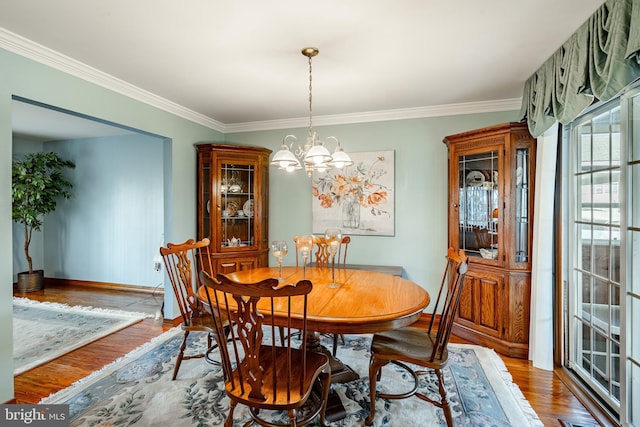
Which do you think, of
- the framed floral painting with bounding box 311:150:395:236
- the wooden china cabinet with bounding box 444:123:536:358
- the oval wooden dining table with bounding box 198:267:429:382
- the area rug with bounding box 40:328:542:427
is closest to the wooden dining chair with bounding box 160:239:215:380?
the area rug with bounding box 40:328:542:427

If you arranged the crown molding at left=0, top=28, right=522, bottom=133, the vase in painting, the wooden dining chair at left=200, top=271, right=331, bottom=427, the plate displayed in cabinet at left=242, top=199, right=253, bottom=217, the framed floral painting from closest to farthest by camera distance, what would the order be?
the wooden dining chair at left=200, top=271, right=331, bottom=427 < the crown molding at left=0, top=28, right=522, bottom=133 < the framed floral painting < the vase in painting < the plate displayed in cabinet at left=242, top=199, right=253, bottom=217

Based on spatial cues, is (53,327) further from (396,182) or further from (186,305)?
(396,182)

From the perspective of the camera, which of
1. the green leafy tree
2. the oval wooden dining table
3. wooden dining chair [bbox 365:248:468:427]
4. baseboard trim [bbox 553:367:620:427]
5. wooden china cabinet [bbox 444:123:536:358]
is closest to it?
the oval wooden dining table

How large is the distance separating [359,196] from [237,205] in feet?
5.05

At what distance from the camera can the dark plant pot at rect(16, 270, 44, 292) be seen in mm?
5000

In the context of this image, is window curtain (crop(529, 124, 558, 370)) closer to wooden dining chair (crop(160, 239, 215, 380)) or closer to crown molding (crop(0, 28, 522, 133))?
crown molding (crop(0, 28, 522, 133))

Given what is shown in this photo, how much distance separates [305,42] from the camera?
2219 millimetres

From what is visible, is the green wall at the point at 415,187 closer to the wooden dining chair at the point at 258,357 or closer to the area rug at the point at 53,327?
the wooden dining chair at the point at 258,357

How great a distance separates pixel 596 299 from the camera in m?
2.23

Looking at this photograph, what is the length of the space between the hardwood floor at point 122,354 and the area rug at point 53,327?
14 centimetres

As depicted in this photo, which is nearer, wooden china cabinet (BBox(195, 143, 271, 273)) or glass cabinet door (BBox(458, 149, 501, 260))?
glass cabinet door (BBox(458, 149, 501, 260))

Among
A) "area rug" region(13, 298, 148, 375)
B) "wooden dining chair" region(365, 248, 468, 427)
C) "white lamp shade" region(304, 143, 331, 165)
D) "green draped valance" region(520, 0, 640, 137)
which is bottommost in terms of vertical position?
"area rug" region(13, 298, 148, 375)

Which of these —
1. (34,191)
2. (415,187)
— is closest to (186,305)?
(415,187)

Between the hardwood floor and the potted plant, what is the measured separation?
2.84 metres
